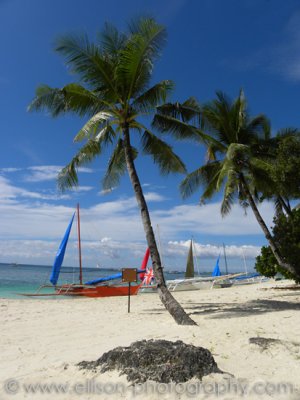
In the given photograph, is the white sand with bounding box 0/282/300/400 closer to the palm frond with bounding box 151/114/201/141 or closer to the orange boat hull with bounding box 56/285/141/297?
the palm frond with bounding box 151/114/201/141

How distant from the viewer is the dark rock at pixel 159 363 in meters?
4.23

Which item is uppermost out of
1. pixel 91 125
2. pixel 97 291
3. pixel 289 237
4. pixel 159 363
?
pixel 91 125

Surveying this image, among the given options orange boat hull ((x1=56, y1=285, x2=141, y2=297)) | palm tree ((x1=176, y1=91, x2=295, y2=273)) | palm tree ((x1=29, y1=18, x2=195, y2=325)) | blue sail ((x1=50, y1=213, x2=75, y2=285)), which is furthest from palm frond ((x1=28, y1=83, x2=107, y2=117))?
blue sail ((x1=50, y1=213, x2=75, y2=285))

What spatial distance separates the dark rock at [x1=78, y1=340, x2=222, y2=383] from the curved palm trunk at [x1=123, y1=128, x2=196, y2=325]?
366 centimetres

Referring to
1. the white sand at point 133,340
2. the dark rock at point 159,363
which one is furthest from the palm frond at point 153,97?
the dark rock at point 159,363

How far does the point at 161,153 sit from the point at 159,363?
9811mm

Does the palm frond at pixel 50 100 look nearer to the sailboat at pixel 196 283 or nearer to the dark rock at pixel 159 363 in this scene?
the dark rock at pixel 159 363

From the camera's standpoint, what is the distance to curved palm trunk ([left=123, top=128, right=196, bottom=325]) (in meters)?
8.73

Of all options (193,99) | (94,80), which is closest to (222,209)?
(193,99)

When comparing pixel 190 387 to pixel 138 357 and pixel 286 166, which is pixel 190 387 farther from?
pixel 286 166

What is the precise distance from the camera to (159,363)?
4.47 meters

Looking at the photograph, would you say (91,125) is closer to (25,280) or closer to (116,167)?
(116,167)

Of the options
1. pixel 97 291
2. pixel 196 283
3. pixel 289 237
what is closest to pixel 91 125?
pixel 289 237

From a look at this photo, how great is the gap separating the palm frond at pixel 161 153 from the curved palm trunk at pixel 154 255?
1697mm
